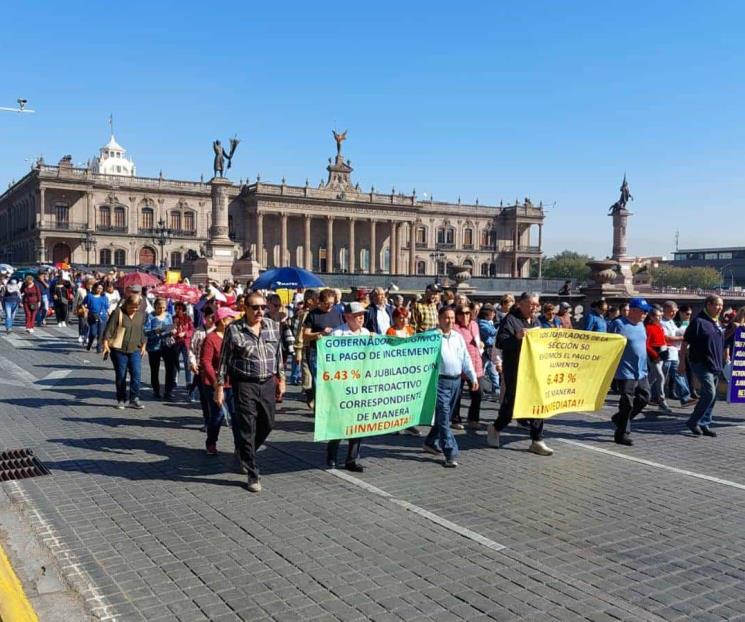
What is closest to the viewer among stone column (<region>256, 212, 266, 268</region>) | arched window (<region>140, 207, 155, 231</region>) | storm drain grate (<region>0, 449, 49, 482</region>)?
storm drain grate (<region>0, 449, 49, 482</region>)

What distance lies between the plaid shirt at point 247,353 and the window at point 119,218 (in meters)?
72.1

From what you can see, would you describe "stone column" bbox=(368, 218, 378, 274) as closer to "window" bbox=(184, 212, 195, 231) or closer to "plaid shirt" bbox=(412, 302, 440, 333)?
"window" bbox=(184, 212, 195, 231)

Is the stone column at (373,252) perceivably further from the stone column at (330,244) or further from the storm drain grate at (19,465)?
the storm drain grate at (19,465)

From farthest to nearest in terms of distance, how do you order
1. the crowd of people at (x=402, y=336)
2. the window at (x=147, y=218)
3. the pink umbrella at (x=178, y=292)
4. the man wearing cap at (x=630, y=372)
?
the window at (x=147, y=218), the pink umbrella at (x=178, y=292), the man wearing cap at (x=630, y=372), the crowd of people at (x=402, y=336)

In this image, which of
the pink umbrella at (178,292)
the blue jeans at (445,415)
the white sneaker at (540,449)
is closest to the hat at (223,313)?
the blue jeans at (445,415)

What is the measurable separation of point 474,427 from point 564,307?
4788mm

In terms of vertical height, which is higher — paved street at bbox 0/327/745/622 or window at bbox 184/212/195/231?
window at bbox 184/212/195/231

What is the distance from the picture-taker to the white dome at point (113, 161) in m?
113

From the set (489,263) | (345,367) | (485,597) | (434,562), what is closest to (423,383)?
(345,367)

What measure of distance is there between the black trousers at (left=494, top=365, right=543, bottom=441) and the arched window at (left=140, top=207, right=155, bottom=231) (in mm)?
72706

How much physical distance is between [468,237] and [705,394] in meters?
88.3

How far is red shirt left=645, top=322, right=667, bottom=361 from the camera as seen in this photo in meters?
11.7

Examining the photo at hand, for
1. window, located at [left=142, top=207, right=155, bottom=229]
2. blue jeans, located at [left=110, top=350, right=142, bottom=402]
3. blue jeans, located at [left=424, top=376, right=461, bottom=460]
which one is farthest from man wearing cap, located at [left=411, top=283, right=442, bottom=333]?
window, located at [left=142, top=207, right=155, bottom=229]

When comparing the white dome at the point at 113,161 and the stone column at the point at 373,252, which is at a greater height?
the white dome at the point at 113,161
